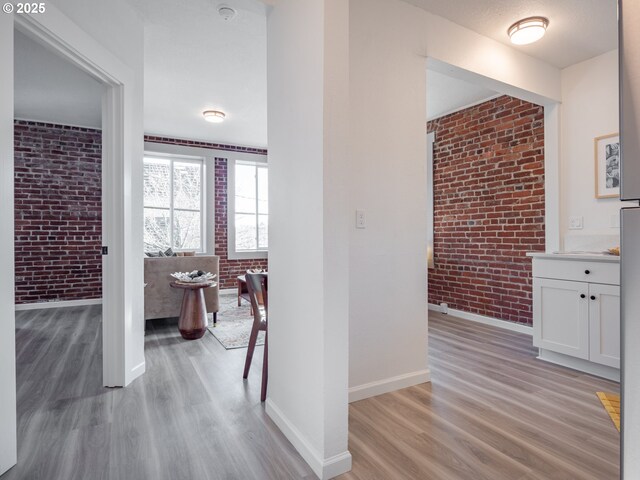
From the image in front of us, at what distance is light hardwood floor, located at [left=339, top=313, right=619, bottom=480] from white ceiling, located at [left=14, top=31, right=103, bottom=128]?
3.70 meters

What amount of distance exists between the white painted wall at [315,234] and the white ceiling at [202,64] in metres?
0.71

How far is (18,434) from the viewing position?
1.88 meters

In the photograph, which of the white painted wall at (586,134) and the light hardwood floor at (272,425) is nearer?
the light hardwood floor at (272,425)

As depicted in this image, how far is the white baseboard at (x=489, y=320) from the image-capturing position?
150 inches

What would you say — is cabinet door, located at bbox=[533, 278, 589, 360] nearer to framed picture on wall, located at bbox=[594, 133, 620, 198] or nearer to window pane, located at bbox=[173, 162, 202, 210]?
framed picture on wall, located at bbox=[594, 133, 620, 198]

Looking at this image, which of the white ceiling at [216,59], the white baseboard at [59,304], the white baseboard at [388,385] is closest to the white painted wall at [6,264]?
the white ceiling at [216,59]

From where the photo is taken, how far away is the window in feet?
20.2

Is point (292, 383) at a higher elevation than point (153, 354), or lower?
higher

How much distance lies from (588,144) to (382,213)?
2.25 meters

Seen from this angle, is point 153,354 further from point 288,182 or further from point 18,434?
point 288,182

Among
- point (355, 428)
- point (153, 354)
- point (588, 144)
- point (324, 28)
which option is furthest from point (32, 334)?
point (588, 144)

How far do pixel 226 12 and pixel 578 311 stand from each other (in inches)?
136

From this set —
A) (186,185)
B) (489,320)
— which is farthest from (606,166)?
(186,185)

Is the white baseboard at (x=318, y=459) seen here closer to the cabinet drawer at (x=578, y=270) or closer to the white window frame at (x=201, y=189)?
the cabinet drawer at (x=578, y=270)
